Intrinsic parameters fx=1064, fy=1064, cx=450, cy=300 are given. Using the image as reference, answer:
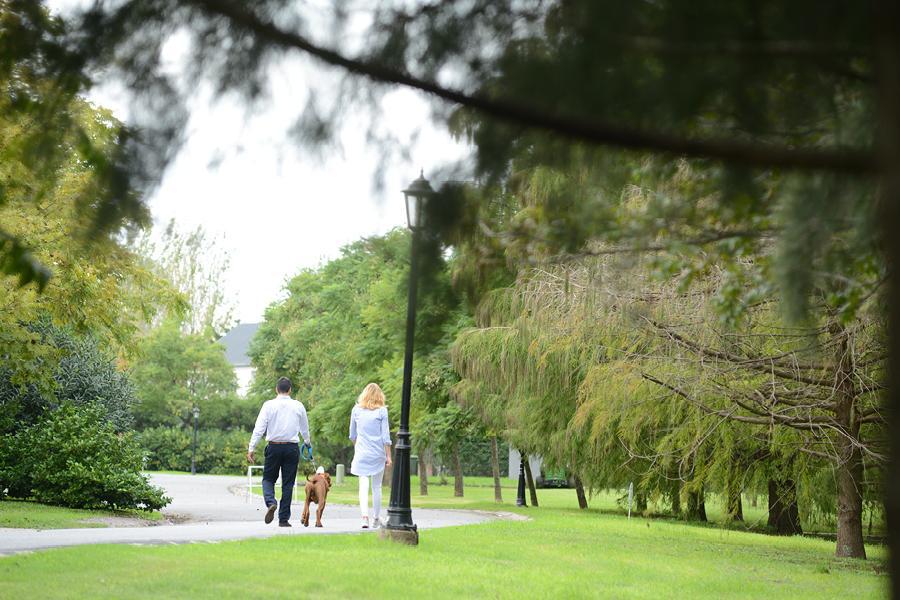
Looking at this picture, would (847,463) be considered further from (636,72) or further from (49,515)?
(636,72)

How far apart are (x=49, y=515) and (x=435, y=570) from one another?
7.69m

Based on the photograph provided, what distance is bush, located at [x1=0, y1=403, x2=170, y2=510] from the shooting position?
16500mm

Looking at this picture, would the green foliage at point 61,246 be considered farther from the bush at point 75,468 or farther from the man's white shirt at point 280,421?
the man's white shirt at point 280,421

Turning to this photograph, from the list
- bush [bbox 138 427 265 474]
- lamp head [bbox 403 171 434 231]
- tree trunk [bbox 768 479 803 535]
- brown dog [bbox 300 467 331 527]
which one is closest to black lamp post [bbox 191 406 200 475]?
bush [bbox 138 427 265 474]

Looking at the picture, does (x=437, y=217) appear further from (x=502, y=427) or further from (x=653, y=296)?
(x=502, y=427)

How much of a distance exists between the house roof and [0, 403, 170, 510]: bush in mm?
82171

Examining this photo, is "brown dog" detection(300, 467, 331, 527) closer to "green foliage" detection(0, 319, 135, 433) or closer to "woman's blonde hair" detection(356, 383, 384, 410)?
"woman's blonde hair" detection(356, 383, 384, 410)

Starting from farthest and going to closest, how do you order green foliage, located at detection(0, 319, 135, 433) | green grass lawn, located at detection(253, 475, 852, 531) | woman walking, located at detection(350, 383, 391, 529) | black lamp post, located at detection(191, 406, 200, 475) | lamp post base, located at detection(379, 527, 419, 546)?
black lamp post, located at detection(191, 406, 200, 475) < green grass lawn, located at detection(253, 475, 852, 531) < green foliage, located at detection(0, 319, 135, 433) < woman walking, located at detection(350, 383, 391, 529) < lamp post base, located at detection(379, 527, 419, 546)

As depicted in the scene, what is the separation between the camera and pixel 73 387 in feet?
66.6

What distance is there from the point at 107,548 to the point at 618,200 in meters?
6.36

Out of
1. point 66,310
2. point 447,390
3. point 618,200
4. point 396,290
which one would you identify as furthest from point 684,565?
point 447,390

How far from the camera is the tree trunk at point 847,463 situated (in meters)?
13.2

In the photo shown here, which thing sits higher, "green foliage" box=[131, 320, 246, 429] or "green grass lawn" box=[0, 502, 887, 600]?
"green foliage" box=[131, 320, 246, 429]

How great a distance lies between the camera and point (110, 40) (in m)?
4.27
